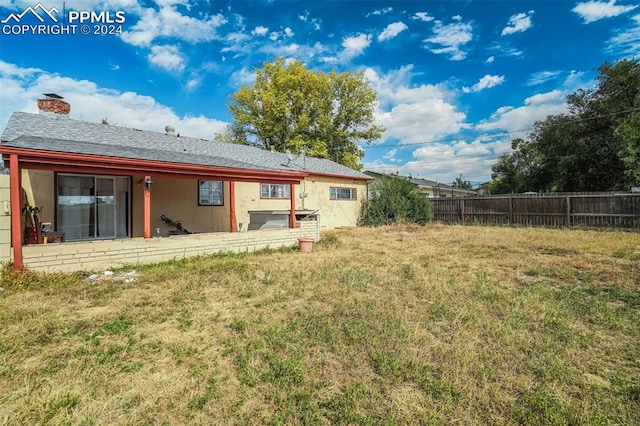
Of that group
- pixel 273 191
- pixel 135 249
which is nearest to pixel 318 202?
pixel 273 191

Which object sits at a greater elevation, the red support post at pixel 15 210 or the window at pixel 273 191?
the window at pixel 273 191

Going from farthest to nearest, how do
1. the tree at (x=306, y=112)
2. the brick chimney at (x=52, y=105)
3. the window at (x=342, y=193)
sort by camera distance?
the tree at (x=306, y=112)
the window at (x=342, y=193)
the brick chimney at (x=52, y=105)

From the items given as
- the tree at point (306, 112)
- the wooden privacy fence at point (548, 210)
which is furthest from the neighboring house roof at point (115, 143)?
the tree at point (306, 112)

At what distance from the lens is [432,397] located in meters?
2.38

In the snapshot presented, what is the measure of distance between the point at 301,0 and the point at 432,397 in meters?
14.7

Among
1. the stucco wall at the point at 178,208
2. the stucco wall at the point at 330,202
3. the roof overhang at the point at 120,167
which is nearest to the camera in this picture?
the roof overhang at the point at 120,167

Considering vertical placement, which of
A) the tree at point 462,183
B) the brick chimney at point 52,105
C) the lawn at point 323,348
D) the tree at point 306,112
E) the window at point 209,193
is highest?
the tree at point 306,112

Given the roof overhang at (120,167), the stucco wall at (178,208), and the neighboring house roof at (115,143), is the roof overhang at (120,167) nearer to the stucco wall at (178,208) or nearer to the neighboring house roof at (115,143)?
the neighboring house roof at (115,143)

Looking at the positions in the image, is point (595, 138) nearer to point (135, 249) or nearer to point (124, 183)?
point (135, 249)

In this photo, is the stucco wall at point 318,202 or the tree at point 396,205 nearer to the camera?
the stucco wall at point 318,202

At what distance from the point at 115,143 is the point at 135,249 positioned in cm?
425

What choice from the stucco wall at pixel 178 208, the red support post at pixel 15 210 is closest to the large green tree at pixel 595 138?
the stucco wall at pixel 178 208

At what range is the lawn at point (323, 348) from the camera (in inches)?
88.9

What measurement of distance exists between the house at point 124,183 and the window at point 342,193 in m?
3.33
